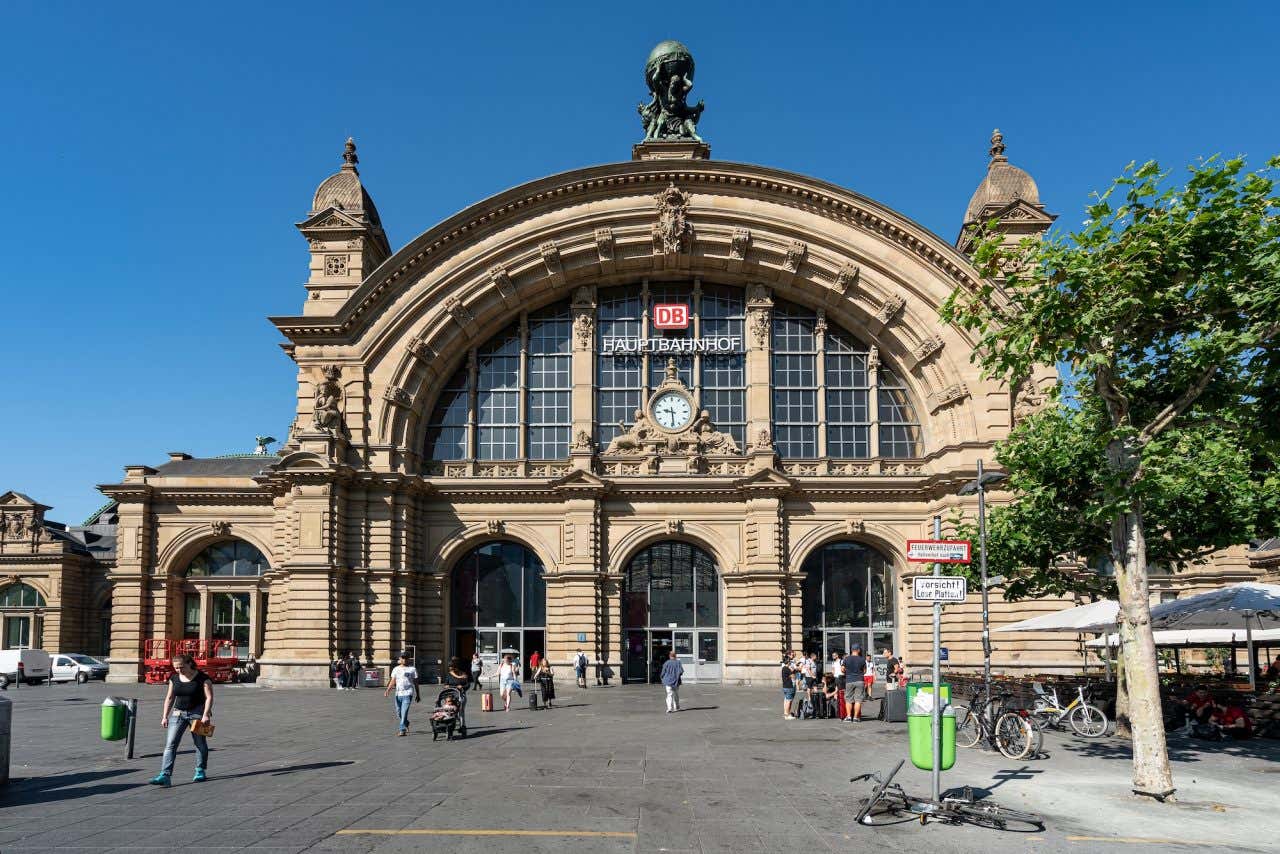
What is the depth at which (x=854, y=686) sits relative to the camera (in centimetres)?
2705

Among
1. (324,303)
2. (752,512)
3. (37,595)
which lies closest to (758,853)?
(752,512)

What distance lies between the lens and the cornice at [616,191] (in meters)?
43.1

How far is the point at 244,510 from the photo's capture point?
46.8 m

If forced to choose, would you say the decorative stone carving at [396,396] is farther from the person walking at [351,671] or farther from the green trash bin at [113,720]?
the green trash bin at [113,720]

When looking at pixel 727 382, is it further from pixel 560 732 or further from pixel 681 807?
pixel 681 807

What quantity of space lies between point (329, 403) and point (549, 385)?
937 cm

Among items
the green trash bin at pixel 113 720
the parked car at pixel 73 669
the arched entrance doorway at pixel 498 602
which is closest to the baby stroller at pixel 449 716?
the green trash bin at pixel 113 720

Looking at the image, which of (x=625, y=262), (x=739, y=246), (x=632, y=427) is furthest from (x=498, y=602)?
(x=739, y=246)

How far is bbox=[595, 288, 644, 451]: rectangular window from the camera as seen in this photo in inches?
1754

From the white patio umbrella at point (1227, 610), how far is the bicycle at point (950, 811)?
12.6 meters

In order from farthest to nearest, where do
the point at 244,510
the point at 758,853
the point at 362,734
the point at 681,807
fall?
the point at 244,510 → the point at 362,734 → the point at 681,807 → the point at 758,853

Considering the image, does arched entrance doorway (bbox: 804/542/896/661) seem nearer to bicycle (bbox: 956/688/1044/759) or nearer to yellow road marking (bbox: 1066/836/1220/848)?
bicycle (bbox: 956/688/1044/759)

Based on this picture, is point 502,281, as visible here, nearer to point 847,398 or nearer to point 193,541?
point 847,398

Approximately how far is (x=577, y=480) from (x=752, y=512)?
7325mm
